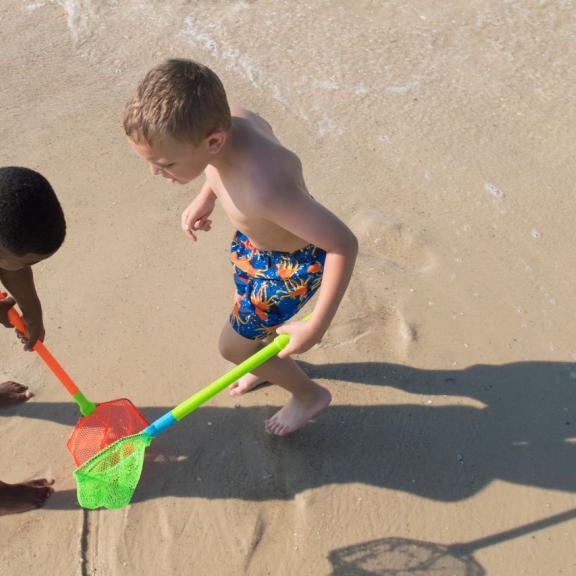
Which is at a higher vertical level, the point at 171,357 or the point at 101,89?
the point at 101,89

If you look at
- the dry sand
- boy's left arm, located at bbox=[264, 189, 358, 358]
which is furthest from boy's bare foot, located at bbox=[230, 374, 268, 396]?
boy's left arm, located at bbox=[264, 189, 358, 358]

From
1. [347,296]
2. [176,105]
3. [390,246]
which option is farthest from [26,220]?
[390,246]

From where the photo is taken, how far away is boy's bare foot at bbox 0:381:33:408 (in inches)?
96.3

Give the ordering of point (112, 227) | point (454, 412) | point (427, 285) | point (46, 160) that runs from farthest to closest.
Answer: point (46, 160) → point (112, 227) → point (427, 285) → point (454, 412)

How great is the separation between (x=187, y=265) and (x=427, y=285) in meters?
0.98

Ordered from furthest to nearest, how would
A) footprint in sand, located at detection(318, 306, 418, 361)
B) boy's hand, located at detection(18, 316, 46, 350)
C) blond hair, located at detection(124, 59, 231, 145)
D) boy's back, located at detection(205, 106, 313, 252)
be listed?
footprint in sand, located at detection(318, 306, 418, 361) → boy's hand, located at detection(18, 316, 46, 350) → boy's back, located at detection(205, 106, 313, 252) → blond hair, located at detection(124, 59, 231, 145)

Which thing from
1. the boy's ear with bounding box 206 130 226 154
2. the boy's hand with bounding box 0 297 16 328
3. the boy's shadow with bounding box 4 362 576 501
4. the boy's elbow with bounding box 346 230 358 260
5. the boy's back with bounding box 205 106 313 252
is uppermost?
the boy's ear with bounding box 206 130 226 154

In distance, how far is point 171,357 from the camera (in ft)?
8.61

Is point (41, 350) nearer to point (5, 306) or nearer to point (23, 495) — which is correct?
point (5, 306)

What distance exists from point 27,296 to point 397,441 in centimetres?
128

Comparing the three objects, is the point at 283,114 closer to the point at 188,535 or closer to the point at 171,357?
the point at 171,357

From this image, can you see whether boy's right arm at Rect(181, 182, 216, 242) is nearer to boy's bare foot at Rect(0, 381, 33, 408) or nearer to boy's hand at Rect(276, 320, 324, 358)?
boy's hand at Rect(276, 320, 324, 358)

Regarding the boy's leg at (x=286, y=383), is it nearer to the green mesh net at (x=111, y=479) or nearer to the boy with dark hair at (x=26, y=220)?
the green mesh net at (x=111, y=479)

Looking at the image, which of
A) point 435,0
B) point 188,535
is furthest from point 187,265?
point 435,0
